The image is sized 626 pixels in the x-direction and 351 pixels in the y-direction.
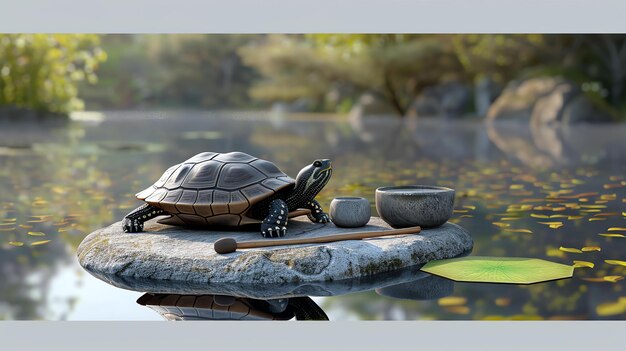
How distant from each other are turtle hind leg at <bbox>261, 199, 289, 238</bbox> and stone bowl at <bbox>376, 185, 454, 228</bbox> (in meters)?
0.66

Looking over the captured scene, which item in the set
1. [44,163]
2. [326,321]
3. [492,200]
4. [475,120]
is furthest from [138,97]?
[326,321]

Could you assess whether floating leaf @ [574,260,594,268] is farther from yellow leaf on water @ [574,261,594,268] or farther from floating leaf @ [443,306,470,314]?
floating leaf @ [443,306,470,314]

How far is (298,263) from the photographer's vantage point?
3344 millimetres

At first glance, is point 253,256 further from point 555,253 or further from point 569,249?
point 569,249

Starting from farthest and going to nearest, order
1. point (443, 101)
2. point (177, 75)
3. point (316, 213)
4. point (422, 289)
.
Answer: point (177, 75)
point (443, 101)
point (316, 213)
point (422, 289)

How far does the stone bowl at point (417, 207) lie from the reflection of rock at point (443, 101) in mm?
18513

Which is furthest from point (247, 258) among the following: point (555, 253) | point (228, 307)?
point (555, 253)

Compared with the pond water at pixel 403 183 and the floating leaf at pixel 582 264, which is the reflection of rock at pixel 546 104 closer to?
the pond water at pixel 403 183

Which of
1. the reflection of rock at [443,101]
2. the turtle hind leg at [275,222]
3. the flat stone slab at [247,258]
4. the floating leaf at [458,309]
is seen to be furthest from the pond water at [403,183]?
the reflection of rock at [443,101]

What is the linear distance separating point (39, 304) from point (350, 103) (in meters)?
23.7

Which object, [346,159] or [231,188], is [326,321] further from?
[346,159]

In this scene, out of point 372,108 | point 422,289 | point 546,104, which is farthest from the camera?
point 372,108

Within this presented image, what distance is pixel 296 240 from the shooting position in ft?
12.0

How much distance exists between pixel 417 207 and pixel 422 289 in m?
0.94
